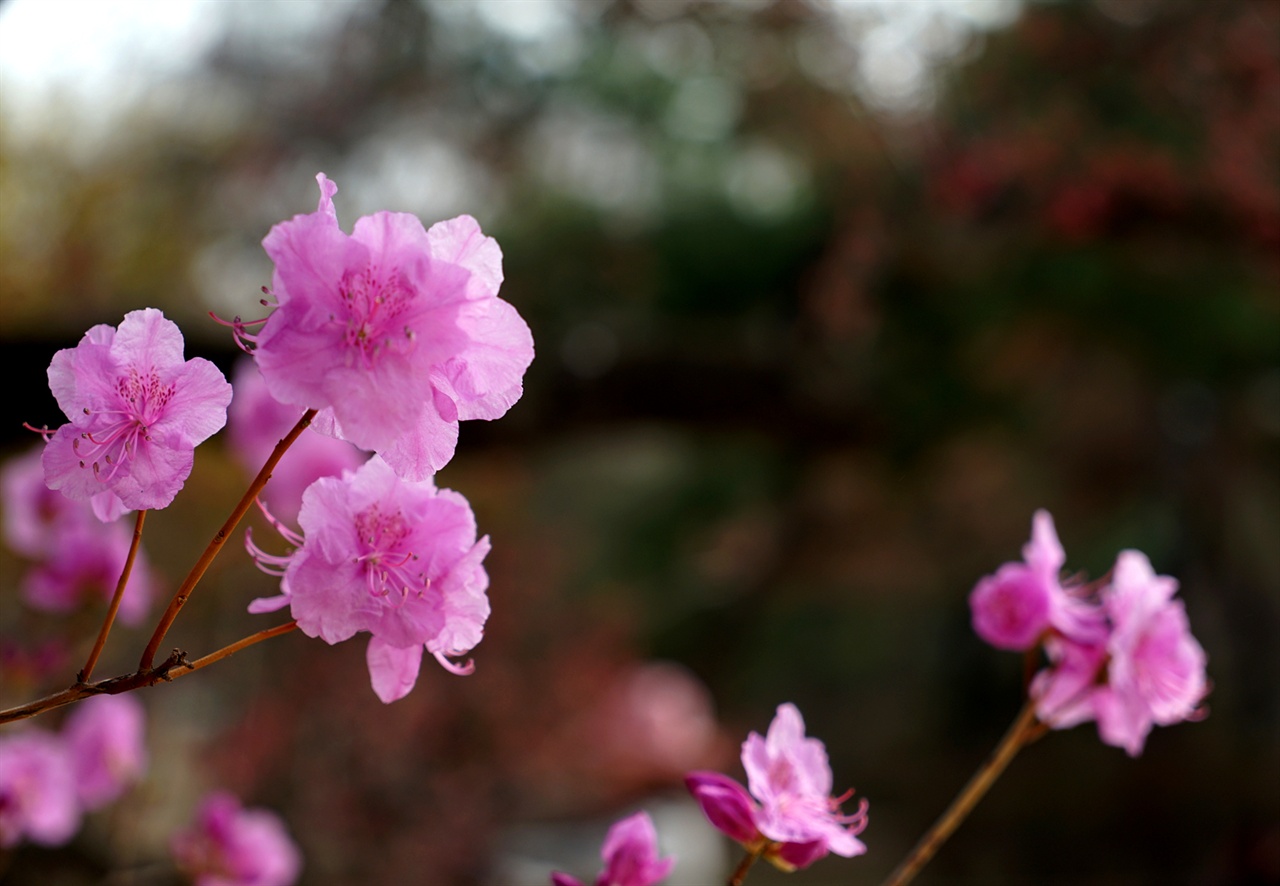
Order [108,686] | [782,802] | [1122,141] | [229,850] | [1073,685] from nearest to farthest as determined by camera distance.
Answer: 1. [108,686]
2. [782,802]
3. [1073,685]
4. [229,850]
5. [1122,141]

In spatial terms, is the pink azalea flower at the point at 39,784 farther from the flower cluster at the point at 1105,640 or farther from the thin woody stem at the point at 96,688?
the flower cluster at the point at 1105,640

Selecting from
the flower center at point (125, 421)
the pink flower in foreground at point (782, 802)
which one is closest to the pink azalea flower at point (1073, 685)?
the pink flower in foreground at point (782, 802)

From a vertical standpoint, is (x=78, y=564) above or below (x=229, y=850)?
above

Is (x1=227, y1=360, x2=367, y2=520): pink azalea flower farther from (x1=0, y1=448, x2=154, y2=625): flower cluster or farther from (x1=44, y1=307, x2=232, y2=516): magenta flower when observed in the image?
(x1=44, y1=307, x2=232, y2=516): magenta flower

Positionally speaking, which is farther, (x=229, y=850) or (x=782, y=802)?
(x=229, y=850)

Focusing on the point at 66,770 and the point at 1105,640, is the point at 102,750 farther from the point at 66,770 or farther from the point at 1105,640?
the point at 1105,640

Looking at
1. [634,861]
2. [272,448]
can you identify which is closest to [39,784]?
[272,448]

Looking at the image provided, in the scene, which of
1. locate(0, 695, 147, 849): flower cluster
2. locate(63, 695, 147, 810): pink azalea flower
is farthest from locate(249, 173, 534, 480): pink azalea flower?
locate(63, 695, 147, 810): pink azalea flower
